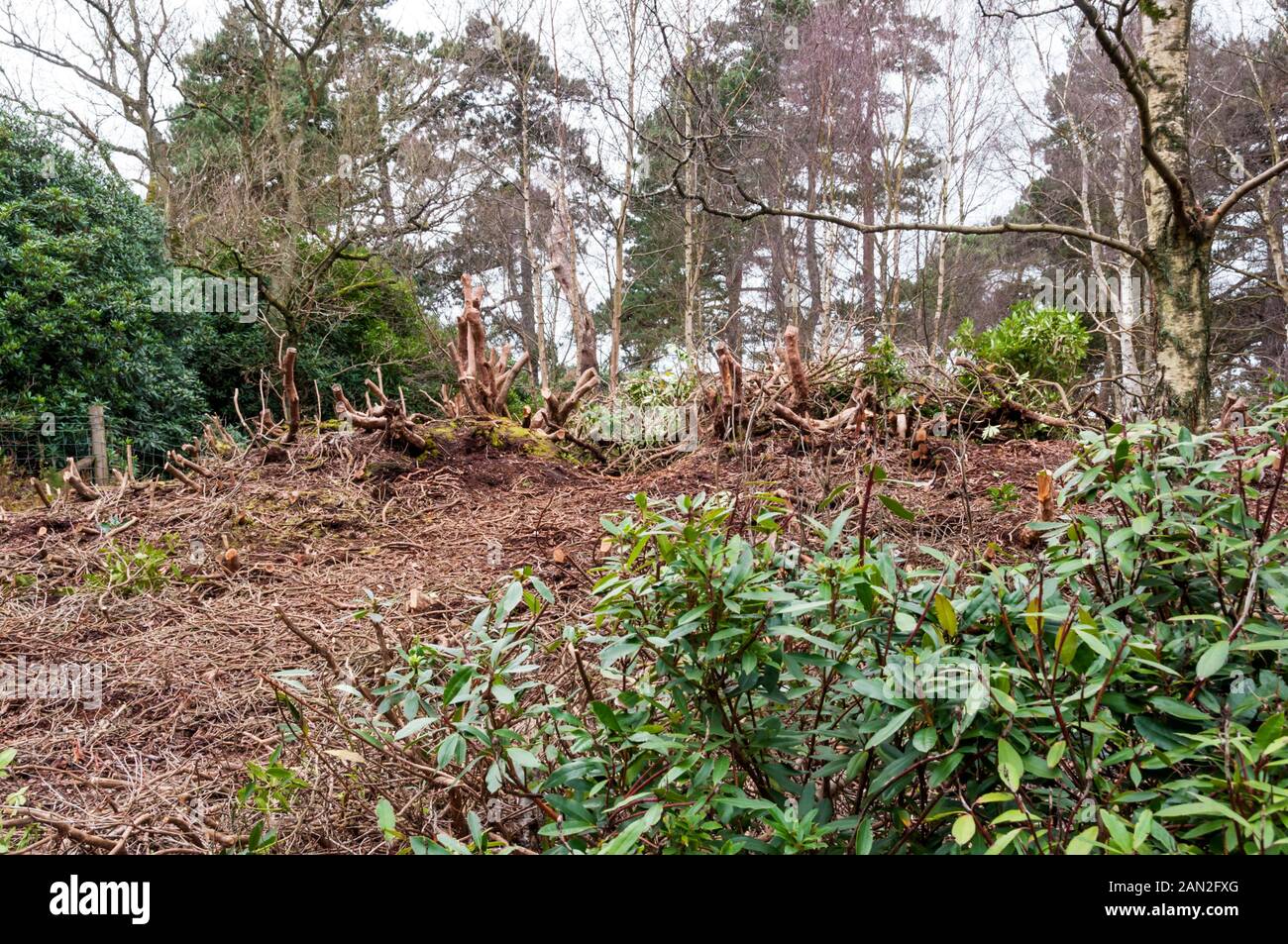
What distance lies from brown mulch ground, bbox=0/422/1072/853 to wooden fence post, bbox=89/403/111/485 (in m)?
3.30

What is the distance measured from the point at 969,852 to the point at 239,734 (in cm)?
273

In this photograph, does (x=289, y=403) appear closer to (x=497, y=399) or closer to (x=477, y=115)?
(x=497, y=399)

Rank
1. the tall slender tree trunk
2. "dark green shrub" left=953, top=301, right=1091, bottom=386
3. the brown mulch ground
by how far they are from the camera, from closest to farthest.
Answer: the brown mulch ground
the tall slender tree trunk
"dark green shrub" left=953, top=301, right=1091, bottom=386

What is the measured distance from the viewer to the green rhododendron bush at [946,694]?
1.30 meters

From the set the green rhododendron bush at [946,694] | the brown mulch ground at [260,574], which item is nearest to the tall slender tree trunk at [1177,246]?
the brown mulch ground at [260,574]

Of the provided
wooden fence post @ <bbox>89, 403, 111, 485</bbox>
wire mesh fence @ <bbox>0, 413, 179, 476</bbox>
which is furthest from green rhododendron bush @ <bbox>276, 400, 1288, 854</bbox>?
wooden fence post @ <bbox>89, 403, 111, 485</bbox>

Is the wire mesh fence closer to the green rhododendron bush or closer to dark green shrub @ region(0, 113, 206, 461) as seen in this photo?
dark green shrub @ region(0, 113, 206, 461)

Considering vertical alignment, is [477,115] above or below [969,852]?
above

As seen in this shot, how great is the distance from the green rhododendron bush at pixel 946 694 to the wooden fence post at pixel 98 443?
883 centimetres

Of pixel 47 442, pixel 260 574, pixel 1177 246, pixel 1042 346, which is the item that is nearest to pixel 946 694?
pixel 1177 246

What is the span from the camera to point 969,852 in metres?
1.37

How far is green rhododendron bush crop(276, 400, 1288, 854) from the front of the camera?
Answer: 1.30m

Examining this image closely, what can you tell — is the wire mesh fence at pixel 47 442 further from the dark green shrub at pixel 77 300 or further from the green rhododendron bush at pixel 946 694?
the green rhododendron bush at pixel 946 694
